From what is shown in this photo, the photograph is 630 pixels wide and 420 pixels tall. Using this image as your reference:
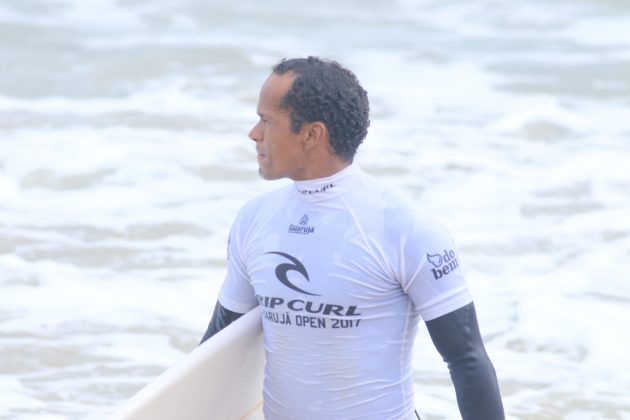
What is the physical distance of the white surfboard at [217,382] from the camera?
2771 mm

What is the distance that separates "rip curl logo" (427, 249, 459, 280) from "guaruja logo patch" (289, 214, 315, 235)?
281mm

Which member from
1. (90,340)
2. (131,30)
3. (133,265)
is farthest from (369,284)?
(131,30)

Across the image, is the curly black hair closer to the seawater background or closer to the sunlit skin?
the sunlit skin

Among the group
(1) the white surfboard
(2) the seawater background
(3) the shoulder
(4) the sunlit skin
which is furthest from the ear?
(2) the seawater background

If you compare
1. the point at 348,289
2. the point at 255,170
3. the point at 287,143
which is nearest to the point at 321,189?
the point at 287,143

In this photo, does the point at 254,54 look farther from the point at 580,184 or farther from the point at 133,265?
the point at 133,265

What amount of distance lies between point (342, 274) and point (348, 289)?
0.03 meters

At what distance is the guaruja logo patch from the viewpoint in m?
2.68

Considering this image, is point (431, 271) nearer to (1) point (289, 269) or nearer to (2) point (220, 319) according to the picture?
(1) point (289, 269)

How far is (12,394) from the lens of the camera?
514 cm

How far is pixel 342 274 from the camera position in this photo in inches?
103

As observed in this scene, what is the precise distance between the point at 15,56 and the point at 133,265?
655 centimetres

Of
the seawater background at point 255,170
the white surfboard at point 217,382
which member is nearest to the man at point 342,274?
the white surfboard at point 217,382

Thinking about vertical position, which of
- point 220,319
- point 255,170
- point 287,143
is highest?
point 287,143
